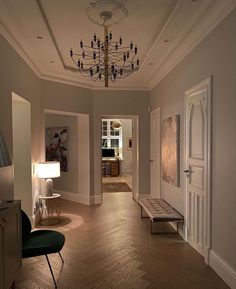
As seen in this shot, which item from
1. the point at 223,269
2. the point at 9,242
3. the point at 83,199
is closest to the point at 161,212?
the point at 223,269

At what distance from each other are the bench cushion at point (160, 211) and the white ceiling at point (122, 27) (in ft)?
8.38

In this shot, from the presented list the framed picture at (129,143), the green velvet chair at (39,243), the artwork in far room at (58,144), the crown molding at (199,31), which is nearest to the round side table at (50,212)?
the artwork in far room at (58,144)

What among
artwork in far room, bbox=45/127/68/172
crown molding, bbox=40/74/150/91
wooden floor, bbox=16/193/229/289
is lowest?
wooden floor, bbox=16/193/229/289

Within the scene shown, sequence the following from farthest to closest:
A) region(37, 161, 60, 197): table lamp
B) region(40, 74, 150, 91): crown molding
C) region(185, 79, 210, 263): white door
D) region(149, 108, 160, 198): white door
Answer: region(149, 108, 160, 198): white door, region(40, 74, 150, 91): crown molding, region(37, 161, 60, 197): table lamp, region(185, 79, 210, 263): white door

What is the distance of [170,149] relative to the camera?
15.8 ft

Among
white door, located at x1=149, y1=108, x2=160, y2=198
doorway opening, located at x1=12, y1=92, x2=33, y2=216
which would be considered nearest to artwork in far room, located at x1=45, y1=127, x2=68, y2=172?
white door, located at x1=149, y1=108, x2=160, y2=198

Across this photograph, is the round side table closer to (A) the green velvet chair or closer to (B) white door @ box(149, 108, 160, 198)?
(A) the green velvet chair

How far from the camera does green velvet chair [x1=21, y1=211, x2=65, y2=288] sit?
9.29ft

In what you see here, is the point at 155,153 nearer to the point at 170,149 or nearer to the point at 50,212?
the point at 170,149

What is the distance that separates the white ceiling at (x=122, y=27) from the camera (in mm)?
2887

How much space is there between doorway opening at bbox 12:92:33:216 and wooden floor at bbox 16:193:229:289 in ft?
2.99

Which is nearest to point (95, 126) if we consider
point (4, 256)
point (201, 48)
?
point (201, 48)

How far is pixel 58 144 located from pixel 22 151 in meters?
2.75

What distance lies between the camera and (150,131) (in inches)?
265
